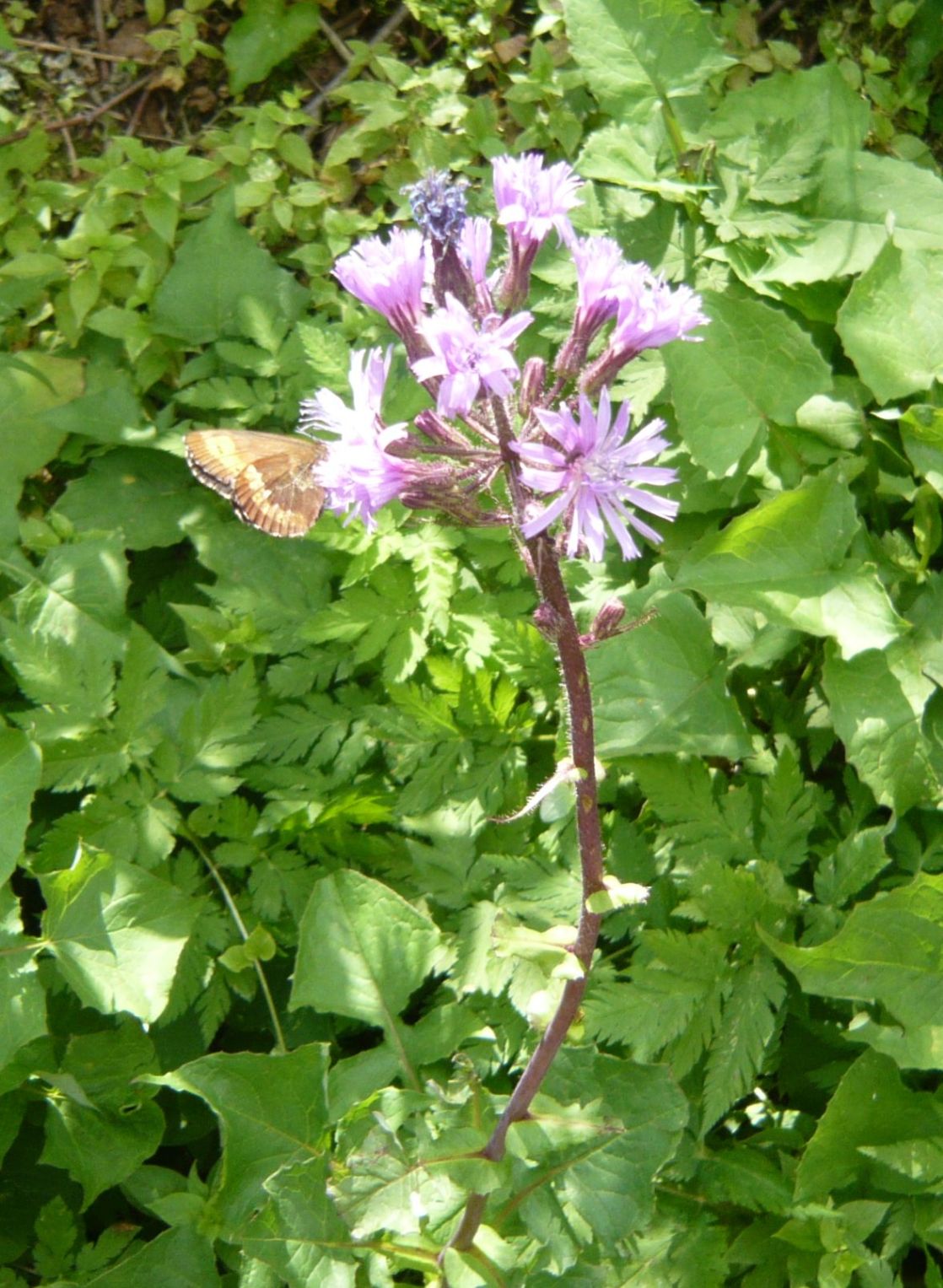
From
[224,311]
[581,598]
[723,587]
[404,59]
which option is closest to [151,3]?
[404,59]

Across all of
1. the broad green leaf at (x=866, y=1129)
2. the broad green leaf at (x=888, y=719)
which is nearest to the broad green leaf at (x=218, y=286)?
the broad green leaf at (x=888, y=719)

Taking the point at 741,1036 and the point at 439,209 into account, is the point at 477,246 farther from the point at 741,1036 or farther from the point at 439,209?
the point at 741,1036

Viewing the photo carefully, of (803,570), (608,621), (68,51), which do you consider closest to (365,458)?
(608,621)

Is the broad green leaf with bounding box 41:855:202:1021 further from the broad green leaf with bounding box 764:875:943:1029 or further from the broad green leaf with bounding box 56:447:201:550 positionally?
the broad green leaf with bounding box 764:875:943:1029

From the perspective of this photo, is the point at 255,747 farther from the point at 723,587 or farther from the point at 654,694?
the point at 723,587

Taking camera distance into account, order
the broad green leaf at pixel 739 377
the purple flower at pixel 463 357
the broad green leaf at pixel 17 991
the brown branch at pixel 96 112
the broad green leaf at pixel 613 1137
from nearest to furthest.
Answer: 1. the purple flower at pixel 463 357
2. the broad green leaf at pixel 613 1137
3. the broad green leaf at pixel 17 991
4. the broad green leaf at pixel 739 377
5. the brown branch at pixel 96 112

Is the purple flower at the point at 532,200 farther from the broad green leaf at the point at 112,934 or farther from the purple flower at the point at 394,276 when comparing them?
the broad green leaf at the point at 112,934
